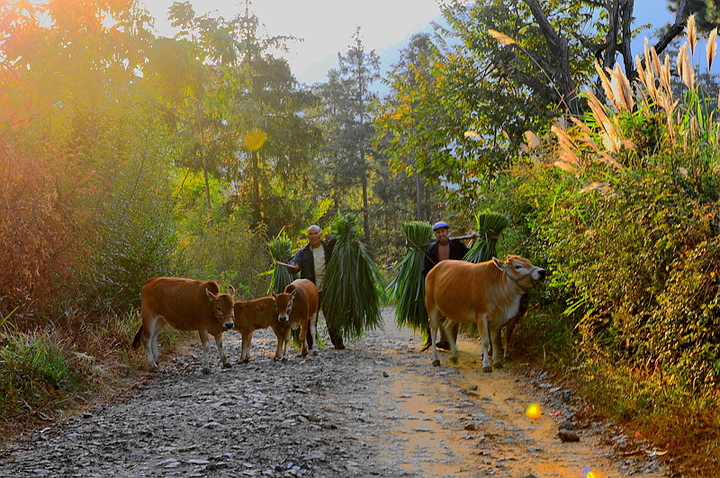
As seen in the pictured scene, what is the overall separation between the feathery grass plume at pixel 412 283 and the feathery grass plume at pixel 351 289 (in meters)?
0.34

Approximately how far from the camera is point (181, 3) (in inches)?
1145

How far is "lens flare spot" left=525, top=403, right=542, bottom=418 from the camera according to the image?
681 cm

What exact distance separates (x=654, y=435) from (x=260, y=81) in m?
27.3

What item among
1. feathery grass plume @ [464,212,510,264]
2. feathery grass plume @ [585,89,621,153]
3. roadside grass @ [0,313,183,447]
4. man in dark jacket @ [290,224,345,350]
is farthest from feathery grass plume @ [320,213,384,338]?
feathery grass plume @ [585,89,621,153]

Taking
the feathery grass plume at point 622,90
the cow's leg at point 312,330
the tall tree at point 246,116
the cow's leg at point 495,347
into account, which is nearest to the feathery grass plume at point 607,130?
the feathery grass plume at point 622,90

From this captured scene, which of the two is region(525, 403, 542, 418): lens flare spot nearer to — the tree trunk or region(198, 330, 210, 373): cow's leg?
region(198, 330, 210, 373): cow's leg

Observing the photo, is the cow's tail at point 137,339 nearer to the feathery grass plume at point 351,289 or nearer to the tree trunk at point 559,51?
the feathery grass plume at point 351,289

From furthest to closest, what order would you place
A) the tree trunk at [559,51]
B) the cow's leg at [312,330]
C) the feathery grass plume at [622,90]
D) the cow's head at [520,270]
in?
1. the tree trunk at [559,51]
2. the cow's leg at [312,330]
3. the cow's head at [520,270]
4. the feathery grass plume at [622,90]

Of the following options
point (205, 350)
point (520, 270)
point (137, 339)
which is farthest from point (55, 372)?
point (520, 270)

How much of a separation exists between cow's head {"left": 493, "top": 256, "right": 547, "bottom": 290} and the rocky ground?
1.11 meters

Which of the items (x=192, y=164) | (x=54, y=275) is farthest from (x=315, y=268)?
(x=192, y=164)

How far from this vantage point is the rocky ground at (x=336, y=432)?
494cm

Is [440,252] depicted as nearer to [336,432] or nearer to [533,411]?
[533,411]

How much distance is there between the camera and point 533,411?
6.95 meters
